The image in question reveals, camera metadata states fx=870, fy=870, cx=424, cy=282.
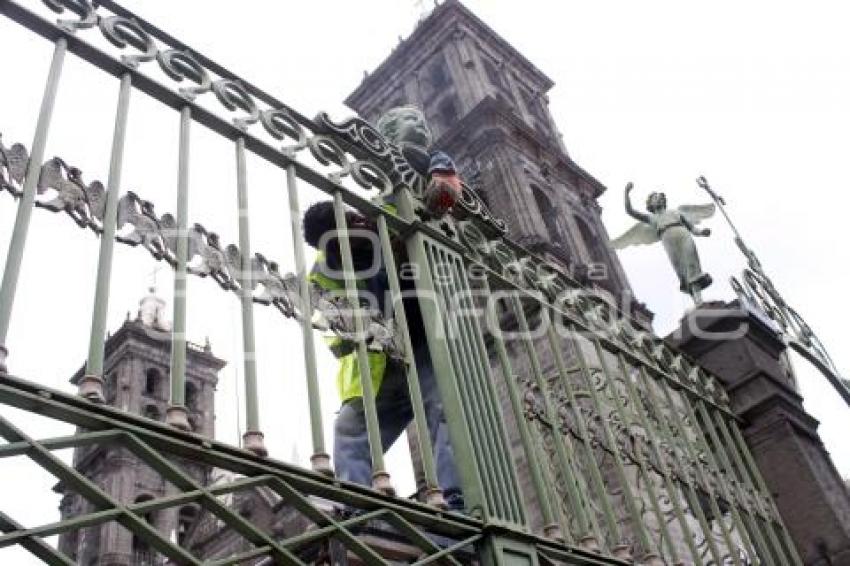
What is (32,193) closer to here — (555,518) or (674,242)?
(555,518)

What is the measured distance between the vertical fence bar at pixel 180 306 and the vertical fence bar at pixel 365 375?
0.64 m

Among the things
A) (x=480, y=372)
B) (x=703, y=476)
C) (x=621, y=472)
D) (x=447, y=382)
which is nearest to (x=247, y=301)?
(x=447, y=382)

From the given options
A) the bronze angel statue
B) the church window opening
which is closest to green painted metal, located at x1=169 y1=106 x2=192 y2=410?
the bronze angel statue

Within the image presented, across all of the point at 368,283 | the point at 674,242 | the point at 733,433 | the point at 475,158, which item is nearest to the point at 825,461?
the point at 733,433

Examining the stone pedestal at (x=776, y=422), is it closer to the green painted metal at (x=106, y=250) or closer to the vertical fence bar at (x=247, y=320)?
the vertical fence bar at (x=247, y=320)

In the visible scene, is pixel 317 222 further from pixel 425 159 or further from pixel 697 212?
pixel 697 212

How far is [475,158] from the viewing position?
2406 centimetres

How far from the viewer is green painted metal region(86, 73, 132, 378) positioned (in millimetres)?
2230

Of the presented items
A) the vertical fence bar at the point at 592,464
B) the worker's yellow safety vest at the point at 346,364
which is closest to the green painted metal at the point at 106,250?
the worker's yellow safety vest at the point at 346,364

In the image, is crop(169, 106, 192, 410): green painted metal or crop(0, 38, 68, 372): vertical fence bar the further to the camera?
crop(169, 106, 192, 410): green painted metal

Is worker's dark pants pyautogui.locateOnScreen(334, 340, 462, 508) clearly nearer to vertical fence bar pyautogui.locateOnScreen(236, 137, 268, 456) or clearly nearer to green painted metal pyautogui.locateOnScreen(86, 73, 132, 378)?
vertical fence bar pyautogui.locateOnScreen(236, 137, 268, 456)

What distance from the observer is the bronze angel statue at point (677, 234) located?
6.37 meters

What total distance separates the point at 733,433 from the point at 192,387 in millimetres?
49619

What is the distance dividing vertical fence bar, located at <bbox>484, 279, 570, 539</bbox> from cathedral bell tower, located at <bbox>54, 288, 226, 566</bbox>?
34910 millimetres
